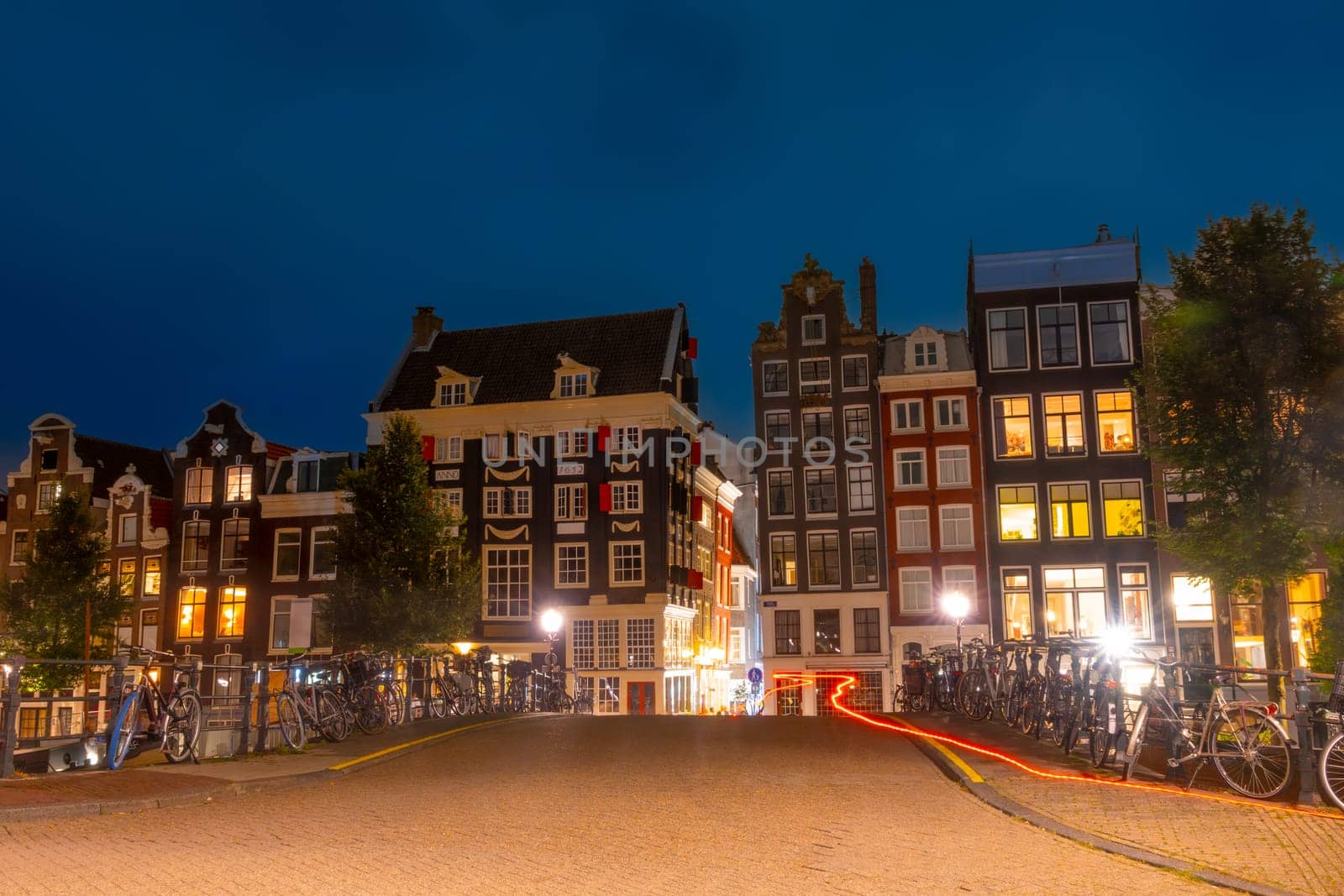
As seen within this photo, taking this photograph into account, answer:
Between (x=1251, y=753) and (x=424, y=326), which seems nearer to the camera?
(x=1251, y=753)

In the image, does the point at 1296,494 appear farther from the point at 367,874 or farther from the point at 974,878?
the point at 367,874

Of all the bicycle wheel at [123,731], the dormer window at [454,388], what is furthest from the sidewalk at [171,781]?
the dormer window at [454,388]

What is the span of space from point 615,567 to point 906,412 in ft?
43.0

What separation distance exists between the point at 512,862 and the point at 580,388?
45441 millimetres

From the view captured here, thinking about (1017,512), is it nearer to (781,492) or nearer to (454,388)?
(781,492)

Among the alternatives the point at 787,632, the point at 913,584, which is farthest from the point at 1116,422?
the point at 787,632

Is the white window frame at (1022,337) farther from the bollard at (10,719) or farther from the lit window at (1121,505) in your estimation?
the bollard at (10,719)

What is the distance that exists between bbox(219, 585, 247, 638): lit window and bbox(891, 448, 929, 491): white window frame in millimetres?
28120

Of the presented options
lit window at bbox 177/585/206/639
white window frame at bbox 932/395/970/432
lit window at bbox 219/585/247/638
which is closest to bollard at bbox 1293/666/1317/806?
white window frame at bbox 932/395/970/432

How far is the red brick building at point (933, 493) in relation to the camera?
157ft

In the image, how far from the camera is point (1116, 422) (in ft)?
155

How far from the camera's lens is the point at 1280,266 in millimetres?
27297

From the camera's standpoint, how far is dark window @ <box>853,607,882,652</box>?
4894cm

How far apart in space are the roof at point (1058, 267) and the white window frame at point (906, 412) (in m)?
4.72
